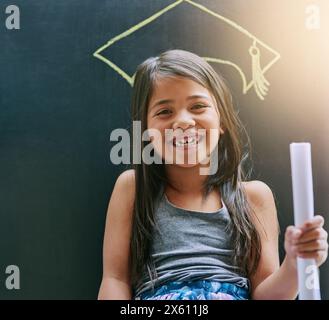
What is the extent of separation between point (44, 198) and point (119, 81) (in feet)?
1.91

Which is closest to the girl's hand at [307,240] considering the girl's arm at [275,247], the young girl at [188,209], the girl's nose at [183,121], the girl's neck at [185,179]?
the girl's arm at [275,247]

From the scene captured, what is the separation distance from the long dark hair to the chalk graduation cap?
0.05 meters

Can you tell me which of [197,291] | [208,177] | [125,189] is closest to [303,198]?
[208,177]

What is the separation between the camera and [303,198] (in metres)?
2.01

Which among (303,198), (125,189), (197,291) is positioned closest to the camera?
(303,198)

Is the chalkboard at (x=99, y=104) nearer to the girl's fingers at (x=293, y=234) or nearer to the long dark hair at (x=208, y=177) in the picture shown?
the long dark hair at (x=208, y=177)

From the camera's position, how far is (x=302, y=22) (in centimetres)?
233

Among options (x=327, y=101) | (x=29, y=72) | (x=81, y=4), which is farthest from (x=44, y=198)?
(x=327, y=101)

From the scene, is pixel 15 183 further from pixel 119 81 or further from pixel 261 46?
pixel 261 46

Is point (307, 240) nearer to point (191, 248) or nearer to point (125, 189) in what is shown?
point (191, 248)

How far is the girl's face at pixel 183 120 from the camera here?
223 centimetres

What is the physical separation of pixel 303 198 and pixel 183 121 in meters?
0.56

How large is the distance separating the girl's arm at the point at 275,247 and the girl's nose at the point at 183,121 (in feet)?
1.18
